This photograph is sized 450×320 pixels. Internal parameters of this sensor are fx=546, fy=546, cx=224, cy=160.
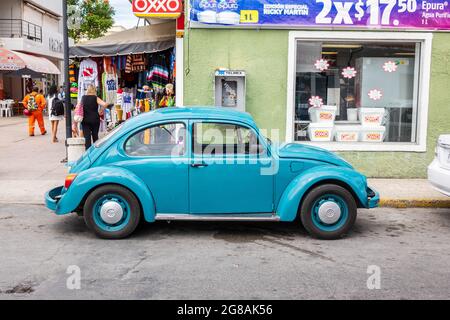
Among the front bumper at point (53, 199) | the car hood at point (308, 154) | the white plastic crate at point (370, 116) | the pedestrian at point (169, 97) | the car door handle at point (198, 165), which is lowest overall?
the front bumper at point (53, 199)

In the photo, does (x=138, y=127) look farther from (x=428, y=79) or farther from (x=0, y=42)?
(x=0, y=42)

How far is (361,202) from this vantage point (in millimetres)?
6523

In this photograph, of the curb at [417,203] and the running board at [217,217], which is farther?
the curb at [417,203]

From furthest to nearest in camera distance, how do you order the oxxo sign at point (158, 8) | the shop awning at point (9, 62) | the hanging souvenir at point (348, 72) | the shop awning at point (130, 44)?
1. the shop awning at point (9, 62)
2. the shop awning at point (130, 44)
3. the hanging souvenir at point (348, 72)
4. the oxxo sign at point (158, 8)

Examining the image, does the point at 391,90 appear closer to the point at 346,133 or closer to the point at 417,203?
the point at 346,133

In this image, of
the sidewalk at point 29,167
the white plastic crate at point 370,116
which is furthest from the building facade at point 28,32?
the white plastic crate at point 370,116

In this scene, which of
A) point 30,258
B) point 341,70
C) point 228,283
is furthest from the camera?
point 341,70

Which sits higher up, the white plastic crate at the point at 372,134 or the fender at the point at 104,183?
the white plastic crate at the point at 372,134

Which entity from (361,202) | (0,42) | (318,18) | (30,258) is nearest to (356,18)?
(318,18)

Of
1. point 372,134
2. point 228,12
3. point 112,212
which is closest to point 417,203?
point 372,134

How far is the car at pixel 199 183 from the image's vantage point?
6.35m

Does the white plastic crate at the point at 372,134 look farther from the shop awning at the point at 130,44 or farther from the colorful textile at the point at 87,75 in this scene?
the colorful textile at the point at 87,75

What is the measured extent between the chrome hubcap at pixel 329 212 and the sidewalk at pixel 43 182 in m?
2.30
